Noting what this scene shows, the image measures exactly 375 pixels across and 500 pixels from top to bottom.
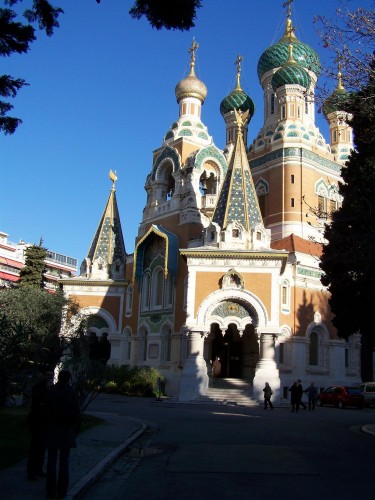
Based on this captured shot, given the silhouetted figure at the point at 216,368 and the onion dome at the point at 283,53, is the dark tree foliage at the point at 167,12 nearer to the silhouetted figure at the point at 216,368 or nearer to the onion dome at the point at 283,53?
the silhouetted figure at the point at 216,368

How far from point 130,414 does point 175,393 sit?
9.87 meters

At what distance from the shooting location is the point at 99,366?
45.2 feet

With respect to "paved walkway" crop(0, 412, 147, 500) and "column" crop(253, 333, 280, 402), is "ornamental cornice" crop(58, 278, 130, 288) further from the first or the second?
"paved walkway" crop(0, 412, 147, 500)

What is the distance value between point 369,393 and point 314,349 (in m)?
3.15

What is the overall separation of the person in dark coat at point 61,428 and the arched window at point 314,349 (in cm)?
2221

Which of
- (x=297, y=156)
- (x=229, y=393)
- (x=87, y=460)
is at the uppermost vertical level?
(x=297, y=156)

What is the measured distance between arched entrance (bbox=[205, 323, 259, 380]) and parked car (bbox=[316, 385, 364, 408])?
3.52 metres

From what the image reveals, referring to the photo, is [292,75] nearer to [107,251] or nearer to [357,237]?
[107,251]

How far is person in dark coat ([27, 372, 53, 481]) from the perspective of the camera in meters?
6.71

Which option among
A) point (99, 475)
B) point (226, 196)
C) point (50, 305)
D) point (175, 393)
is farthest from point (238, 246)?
point (99, 475)

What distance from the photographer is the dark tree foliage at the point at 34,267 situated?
3534 centimetres

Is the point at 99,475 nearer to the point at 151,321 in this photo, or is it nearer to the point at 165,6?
the point at 165,6

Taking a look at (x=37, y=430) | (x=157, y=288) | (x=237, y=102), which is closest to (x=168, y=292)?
(x=157, y=288)

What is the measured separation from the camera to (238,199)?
26219 mm
